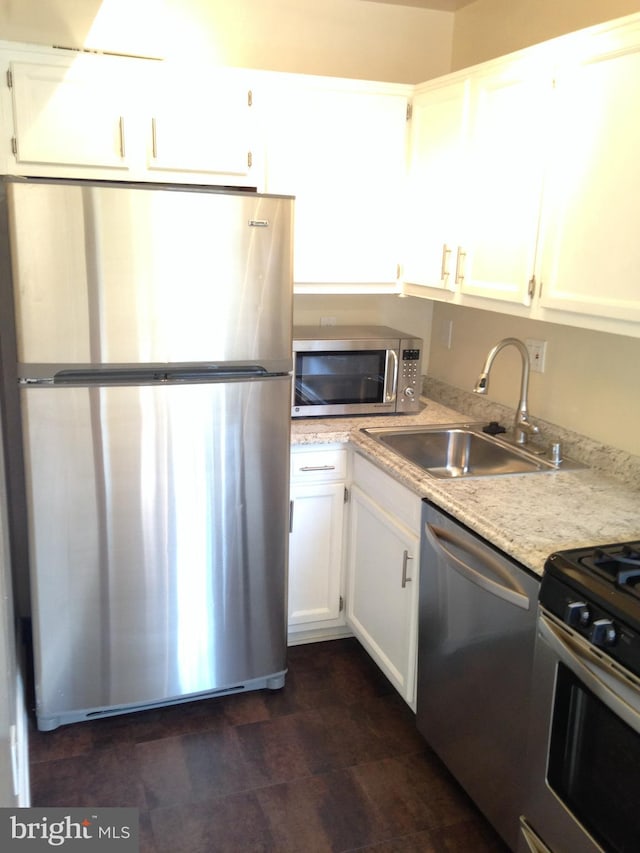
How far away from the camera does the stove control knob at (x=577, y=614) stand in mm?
1391

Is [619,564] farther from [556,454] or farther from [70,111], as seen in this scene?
[70,111]

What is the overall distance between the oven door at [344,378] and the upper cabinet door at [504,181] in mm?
479

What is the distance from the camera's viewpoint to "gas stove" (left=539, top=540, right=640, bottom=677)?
1.30m

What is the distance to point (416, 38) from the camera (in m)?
2.90

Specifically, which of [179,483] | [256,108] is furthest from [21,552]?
[256,108]

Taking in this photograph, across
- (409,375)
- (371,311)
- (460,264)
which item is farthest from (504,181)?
(371,311)

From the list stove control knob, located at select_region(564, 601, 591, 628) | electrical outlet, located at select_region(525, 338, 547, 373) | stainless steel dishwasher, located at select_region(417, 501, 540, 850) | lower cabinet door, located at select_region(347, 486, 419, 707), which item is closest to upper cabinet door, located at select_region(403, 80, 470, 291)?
electrical outlet, located at select_region(525, 338, 547, 373)

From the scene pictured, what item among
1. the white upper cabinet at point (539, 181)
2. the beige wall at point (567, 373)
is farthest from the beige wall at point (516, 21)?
the beige wall at point (567, 373)

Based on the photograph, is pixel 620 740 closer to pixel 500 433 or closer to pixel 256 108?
pixel 500 433

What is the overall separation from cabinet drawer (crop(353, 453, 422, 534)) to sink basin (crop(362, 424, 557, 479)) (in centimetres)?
12

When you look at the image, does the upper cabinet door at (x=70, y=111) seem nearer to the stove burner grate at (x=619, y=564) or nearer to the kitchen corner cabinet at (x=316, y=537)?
the kitchen corner cabinet at (x=316, y=537)

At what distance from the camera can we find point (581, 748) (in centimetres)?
148

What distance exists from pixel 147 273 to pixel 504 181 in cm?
109

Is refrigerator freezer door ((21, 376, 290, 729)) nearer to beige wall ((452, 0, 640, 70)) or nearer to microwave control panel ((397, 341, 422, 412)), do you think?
microwave control panel ((397, 341, 422, 412))
